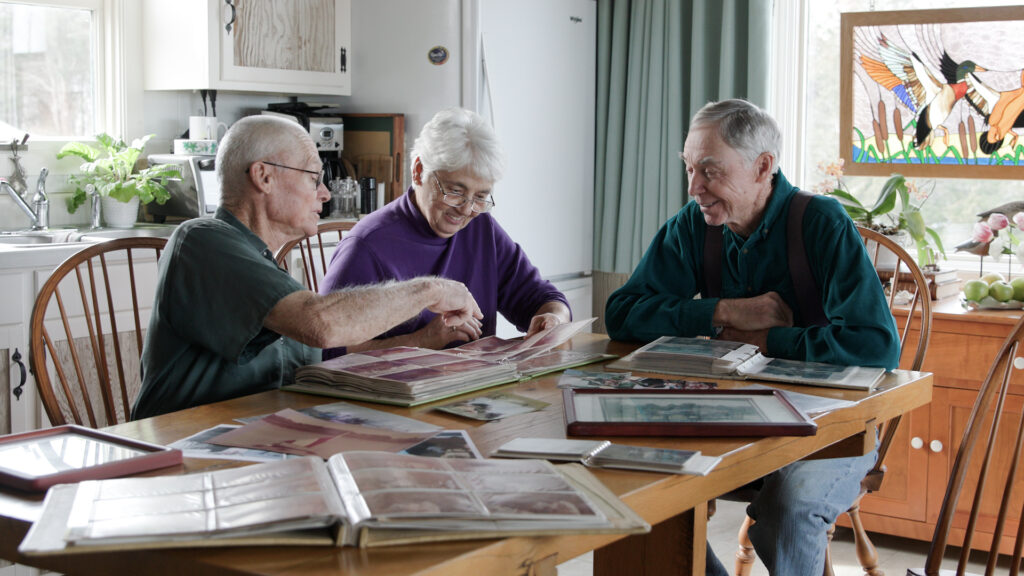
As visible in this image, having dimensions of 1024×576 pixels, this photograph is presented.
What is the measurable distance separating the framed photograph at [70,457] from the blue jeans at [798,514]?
1.15m

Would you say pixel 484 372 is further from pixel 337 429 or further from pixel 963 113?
pixel 963 113

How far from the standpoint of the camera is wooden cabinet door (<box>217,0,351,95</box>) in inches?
146

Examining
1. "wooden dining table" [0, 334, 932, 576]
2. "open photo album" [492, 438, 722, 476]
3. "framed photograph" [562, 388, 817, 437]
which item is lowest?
"wooden dining table" [0, 334, 932, 576]

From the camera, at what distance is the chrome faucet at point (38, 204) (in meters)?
3.38

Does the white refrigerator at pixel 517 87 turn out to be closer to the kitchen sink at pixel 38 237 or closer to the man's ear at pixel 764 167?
the kitchen sink at pixel 38 237

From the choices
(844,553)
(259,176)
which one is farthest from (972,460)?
(259,176)

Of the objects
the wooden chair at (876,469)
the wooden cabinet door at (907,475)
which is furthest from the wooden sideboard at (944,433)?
the wooden chair at (876,469)

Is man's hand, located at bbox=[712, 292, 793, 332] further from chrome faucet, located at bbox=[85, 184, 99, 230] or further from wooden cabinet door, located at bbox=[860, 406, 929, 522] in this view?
chrome faucet, located at bbox=[85, 184, 99, 230]

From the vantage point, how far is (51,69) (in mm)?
3643

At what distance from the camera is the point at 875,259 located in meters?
3.24

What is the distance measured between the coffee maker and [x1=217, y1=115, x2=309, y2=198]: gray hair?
2056 millimetres

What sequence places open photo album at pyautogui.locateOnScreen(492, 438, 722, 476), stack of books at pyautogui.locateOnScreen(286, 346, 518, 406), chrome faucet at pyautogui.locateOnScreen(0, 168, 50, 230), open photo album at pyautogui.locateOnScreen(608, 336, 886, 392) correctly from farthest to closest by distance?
chrome faucet at pyautogui.locateOnScreen(0, 168, 50, 230) → open photo album at pyautogui.locateOnScreen(608, 336, 886, 392) → stack of books at pyautogui.locateOnScreen(286, 346, 518, 406) → open photo album at pyautogui.locateOnScreen(492, 438, 722, 476)

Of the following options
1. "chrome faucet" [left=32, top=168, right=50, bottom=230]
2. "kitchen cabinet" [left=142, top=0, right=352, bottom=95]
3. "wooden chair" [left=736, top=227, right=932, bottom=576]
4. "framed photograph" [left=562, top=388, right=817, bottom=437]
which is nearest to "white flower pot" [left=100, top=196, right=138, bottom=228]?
"chrome faucet" [left=32, top=168, right=50, bottom=230]

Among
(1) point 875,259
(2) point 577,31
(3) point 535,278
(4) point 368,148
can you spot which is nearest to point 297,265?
(4) point 368,148
